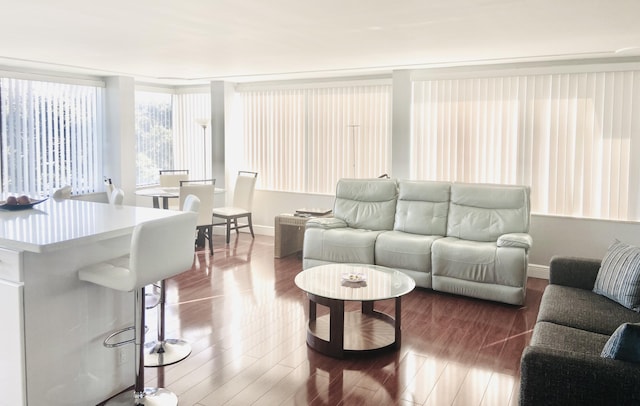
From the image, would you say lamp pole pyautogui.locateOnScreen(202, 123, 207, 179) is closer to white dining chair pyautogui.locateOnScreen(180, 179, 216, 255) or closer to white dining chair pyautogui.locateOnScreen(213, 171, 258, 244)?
white dining chair pyautogui.locateOnScreen(213, 171, 258, 244)

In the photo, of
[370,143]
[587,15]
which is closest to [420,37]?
[587,15]

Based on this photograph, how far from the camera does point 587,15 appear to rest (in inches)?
137

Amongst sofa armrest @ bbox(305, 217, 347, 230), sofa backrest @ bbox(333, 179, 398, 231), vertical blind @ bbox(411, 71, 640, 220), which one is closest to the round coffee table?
sofa armrest @ bbox(305, 217, 347, 230)

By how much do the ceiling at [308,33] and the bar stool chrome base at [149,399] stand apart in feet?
7.63

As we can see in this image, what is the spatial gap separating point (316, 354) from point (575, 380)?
1853mm

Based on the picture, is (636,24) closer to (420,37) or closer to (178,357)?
(420,37)

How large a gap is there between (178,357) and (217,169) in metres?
4.60

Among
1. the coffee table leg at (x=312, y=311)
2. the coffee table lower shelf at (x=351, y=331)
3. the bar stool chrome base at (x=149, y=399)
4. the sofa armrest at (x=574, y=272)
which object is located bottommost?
the bar stool chrome base at (x=149, y=399)

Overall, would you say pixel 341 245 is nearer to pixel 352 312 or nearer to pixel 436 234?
pixel 436 234

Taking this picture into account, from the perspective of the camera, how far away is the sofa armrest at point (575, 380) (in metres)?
2.03

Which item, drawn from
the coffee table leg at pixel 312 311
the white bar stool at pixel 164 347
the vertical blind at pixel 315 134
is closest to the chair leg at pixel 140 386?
the white bar stool at pixel 164 347

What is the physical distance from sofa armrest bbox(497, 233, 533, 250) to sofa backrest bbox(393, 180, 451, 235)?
2.55 ft

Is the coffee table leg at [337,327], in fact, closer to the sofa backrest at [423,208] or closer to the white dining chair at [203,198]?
the sofa backrest at [423,208]

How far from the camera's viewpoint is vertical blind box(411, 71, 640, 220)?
5254 mm
